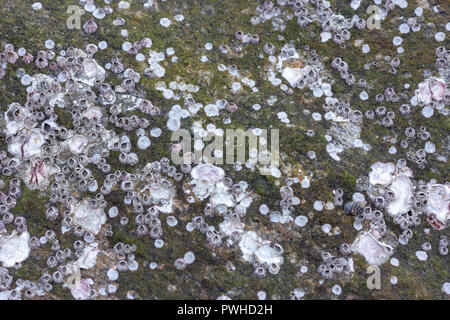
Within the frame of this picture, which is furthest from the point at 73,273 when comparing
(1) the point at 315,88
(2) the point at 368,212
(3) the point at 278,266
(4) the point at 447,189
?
(4) the point at 447,189

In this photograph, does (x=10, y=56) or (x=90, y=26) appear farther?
(x=90, y=26)

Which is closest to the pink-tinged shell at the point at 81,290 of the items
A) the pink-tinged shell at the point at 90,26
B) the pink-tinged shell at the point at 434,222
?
the pink-tinged shell at the point at 90,26

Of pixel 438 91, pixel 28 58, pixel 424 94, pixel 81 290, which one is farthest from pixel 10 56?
pixel 438 91

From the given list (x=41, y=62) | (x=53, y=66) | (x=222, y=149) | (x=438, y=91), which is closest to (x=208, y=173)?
(x=222, y=149)

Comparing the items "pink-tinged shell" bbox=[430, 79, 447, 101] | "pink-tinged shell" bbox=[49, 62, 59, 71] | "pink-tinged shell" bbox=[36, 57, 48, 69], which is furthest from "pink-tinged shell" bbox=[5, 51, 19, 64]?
"pink-tinged shell" bbox=[430, 79, 447, 101]

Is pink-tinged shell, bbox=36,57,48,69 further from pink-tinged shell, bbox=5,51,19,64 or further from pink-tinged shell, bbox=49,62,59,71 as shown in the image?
pink-tinged shell, bbox=5,51,19,64

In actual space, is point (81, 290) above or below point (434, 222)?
below

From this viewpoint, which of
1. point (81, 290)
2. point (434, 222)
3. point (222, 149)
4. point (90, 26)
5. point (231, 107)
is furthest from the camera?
point (90, 26)

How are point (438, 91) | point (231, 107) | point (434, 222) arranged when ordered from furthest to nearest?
point (438, 91) → point (231, 107) → point (434, 222)

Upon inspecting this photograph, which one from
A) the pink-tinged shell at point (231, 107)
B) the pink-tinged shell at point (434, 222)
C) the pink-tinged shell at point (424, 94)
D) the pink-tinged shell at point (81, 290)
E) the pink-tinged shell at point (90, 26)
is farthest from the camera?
the pink-tinged shell at point (90, 26)

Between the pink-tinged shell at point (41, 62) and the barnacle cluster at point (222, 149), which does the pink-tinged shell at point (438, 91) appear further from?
the pink-tinged shell at point (41, 62)

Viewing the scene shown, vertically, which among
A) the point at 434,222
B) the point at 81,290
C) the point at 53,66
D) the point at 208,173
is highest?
the point at 53,66

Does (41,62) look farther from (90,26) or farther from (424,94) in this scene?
(424,94)
